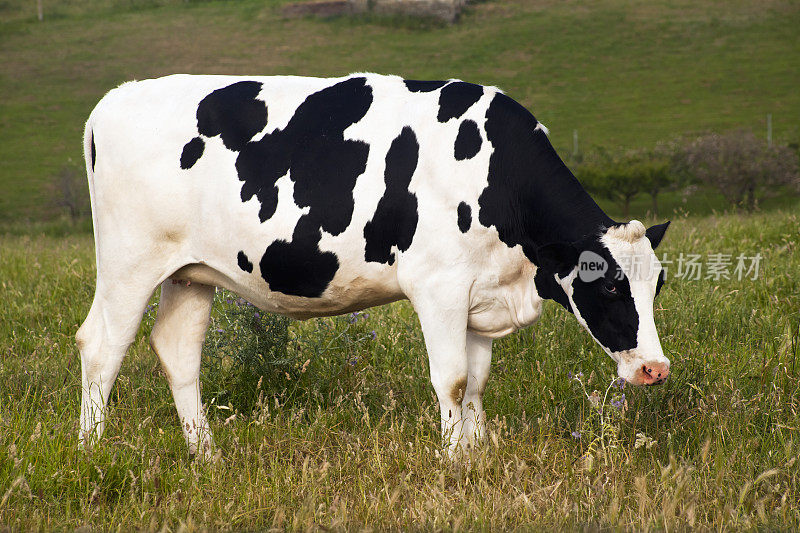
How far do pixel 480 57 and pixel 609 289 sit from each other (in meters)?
65.2

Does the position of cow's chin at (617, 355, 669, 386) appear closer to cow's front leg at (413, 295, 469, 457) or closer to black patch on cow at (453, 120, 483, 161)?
cow's front leg at (413, 295, 469, 457)

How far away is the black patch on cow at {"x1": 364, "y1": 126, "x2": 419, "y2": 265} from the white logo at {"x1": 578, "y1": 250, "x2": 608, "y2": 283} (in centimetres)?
84

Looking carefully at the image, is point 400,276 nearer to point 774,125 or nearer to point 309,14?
point 774,125

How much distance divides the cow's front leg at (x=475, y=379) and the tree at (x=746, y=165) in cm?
4056

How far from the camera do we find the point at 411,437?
14.7ft

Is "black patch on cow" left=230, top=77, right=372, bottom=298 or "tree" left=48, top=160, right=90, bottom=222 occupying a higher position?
"black patch on cow" left=230, top=77, right=372, bottom=298

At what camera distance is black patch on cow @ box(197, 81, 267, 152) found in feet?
14.0

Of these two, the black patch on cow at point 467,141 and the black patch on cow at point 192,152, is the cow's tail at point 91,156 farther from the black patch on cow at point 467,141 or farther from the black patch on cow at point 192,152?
the black patch on cow at point 467,141

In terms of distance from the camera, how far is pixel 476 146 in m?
3.94

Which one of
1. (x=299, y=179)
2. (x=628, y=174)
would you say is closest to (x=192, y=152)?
(x=299, y=179)

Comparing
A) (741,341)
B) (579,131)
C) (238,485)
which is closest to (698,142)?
(579,131)

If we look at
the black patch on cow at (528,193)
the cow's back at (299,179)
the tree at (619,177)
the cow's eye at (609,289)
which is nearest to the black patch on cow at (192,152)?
the cow's back at (299,179)

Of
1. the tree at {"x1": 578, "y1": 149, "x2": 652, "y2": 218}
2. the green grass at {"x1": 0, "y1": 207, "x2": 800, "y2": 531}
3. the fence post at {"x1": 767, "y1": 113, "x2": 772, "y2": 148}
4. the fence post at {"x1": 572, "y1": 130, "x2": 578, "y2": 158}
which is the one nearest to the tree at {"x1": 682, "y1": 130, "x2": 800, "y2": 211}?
the tree at {"x1": 578, "y1": 149, "x2": 652, "y2": 218}

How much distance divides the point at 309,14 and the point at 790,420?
8048 cm
